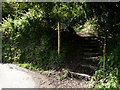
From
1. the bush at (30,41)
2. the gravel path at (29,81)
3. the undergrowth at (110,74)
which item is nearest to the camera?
the undergrowth at (110,74)

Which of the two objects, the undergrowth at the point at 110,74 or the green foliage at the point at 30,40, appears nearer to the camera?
the undergrowth at the point at 110,74

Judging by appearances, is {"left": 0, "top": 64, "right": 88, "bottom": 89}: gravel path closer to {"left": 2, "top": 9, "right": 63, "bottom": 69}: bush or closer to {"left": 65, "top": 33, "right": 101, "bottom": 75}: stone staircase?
{"left": 65, "top": 33, "right": 101, "bottom": 75}: stone staircase

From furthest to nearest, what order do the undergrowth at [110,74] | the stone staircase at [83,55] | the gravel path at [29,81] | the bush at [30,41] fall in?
the bush at [30,41] < the stone staircase at [83,55] < the gravel path at [29,81] < the undergrowth at [110,74]

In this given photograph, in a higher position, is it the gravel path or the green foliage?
the green foliage

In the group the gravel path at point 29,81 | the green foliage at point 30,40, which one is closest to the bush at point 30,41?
the green foliage at point 30,40

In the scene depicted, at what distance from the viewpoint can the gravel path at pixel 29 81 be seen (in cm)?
743

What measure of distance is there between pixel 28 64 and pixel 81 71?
2.73m

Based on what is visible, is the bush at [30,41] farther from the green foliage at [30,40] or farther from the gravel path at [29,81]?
the gravel path at [29,81]

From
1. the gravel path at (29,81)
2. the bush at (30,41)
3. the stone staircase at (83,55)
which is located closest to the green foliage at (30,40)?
the bush at (30,41)

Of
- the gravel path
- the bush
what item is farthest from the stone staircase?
the gravel path

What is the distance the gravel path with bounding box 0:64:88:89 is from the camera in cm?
743

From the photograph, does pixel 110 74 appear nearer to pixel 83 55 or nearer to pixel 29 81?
pixel 29 81

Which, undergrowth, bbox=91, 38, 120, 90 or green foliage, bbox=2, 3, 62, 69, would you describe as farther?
green foliage, bbox=2, 3, 62, 69

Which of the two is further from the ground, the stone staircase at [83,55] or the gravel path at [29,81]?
the stone staircase at [83,55]
